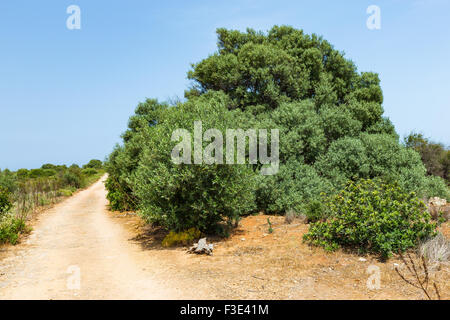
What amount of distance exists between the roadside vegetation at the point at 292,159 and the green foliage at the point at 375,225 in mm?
25

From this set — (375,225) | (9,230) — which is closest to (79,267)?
(9,230)

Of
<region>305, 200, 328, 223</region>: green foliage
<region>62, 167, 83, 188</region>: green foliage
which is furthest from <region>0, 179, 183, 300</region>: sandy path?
<region>62, 167, 83, 188</region>: green foliage

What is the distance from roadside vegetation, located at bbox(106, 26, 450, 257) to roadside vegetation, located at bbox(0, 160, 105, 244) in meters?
3.99

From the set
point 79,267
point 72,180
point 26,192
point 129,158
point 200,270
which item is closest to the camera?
point 200,270

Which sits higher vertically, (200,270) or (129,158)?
(129,158)

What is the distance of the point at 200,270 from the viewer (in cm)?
741

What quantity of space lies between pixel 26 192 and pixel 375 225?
2181cm

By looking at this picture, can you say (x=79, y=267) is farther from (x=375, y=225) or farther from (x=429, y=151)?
(x=429, y=151)

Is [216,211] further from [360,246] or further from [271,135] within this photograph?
[271,135]

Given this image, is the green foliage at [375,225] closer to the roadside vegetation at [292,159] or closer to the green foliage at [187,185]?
the roadside vegetation at [292,159]

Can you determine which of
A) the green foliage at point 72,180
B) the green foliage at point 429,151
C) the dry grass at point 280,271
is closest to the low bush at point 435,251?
the dry grass at point 280,271

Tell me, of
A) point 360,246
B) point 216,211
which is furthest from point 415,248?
point 216,211

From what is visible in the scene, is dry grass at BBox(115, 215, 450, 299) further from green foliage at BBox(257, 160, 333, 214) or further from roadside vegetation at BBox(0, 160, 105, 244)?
roadside vegetation at BBox(0, 160, 105, 244)

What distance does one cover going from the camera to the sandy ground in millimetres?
6105
